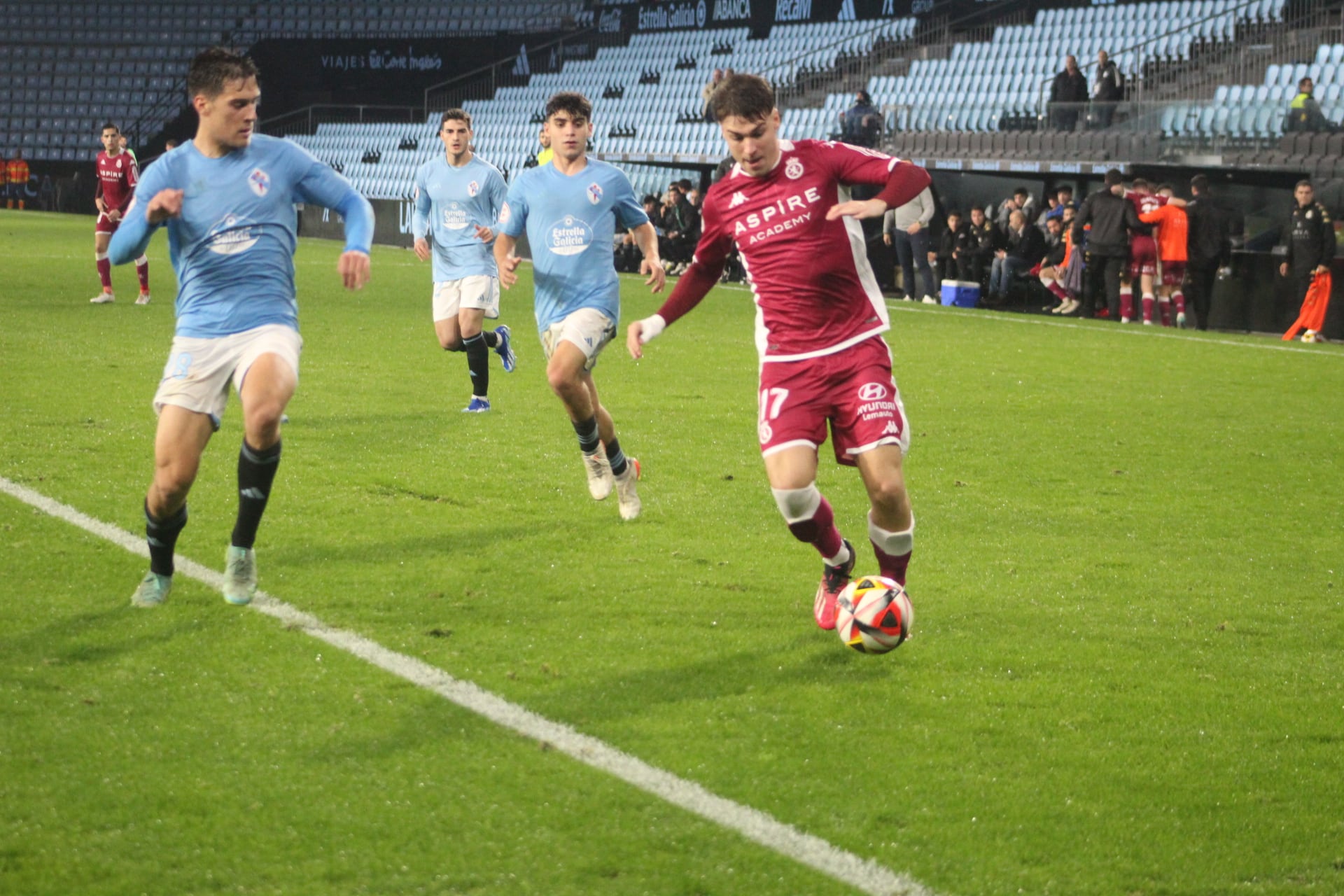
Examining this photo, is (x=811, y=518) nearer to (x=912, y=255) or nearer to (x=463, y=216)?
(x=463, y=216)

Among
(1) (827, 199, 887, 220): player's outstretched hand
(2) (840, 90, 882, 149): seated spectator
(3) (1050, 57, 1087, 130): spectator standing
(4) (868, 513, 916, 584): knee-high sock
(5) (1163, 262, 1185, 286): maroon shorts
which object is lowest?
(4) (868, 513, 916, 584): knee-high sock

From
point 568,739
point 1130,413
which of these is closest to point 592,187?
point 568,739

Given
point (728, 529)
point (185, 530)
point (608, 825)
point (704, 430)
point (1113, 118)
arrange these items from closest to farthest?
point (608, 825) → point (185, 530) → point (728, 529) → point (704, 430) → point (1113, 118)

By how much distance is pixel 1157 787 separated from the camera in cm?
410

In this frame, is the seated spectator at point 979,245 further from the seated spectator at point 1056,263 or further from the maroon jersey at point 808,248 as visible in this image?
the maroon jersey at point 808,248

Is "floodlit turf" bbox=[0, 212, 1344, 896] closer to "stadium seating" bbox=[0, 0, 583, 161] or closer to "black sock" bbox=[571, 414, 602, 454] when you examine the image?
"black sock" bbox=[571, 414, 602, 454]

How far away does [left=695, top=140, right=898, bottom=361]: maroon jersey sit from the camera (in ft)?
17.7

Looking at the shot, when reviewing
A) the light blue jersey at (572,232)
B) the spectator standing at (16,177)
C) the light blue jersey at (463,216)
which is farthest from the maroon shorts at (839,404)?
the spectator standing at (16,177)

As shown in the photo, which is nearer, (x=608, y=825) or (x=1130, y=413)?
(x=608, y=825)

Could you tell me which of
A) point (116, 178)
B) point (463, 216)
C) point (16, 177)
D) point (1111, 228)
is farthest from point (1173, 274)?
point (16, 177)

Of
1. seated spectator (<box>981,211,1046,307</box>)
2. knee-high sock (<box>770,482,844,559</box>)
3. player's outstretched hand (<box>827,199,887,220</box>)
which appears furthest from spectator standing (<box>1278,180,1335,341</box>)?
player's outstretched hand (<box>827,199,887,220</box>)

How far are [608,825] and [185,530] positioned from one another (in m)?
3.82

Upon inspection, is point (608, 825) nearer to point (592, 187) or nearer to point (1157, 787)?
point (1157, 787)

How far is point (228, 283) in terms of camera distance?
218 inches
